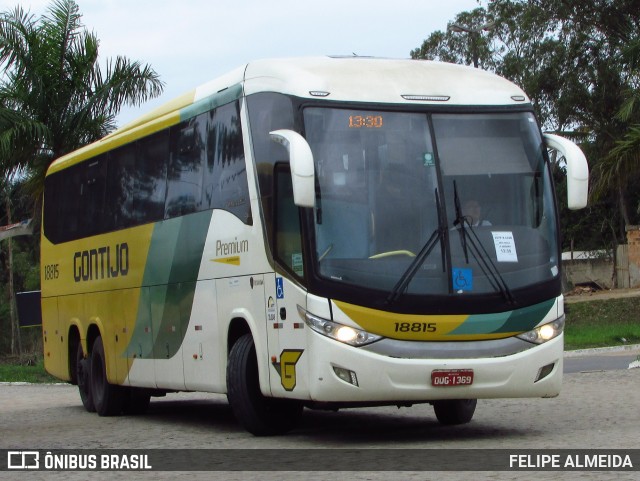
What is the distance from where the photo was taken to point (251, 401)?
40.0ft

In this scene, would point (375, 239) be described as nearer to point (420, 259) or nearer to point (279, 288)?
point (420, 259)

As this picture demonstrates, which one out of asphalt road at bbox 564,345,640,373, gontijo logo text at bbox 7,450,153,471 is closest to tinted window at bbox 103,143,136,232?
gontijo logo text at bbox 7,450,153,471

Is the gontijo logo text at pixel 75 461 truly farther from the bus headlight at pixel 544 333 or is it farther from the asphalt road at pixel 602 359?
the asphalt road at pixel 602 359

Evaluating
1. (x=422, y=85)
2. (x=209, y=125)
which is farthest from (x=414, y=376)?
(x=209, y=125)

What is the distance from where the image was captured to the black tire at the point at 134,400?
17.3 metres

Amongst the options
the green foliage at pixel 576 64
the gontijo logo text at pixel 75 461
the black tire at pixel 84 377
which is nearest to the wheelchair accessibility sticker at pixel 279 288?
the gontijo logo text at pixel 75 461

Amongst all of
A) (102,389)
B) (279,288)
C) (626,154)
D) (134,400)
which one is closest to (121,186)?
(102,389)

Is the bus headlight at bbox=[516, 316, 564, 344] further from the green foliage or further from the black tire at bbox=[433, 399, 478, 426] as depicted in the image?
the green foliage

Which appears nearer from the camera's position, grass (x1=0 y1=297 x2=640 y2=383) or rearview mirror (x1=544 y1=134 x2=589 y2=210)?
rearview mirror (x1=544 y1=134 x2=589 y2=210)

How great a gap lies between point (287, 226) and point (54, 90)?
18.7 meters

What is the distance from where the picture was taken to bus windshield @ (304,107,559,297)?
1101 cm

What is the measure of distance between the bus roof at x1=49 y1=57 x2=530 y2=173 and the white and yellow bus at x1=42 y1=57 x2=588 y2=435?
19mm

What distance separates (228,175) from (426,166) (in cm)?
234

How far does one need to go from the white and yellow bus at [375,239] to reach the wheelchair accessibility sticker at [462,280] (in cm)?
1
